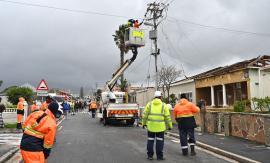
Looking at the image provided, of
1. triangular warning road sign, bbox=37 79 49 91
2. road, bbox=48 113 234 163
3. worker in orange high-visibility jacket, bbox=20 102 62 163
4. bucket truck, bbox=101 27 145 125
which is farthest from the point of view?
bucket truck, bbox=101 27 145 125

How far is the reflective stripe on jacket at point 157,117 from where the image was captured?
9.15m

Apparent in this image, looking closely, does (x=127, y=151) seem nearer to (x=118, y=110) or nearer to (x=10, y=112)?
(x=118, y=110)

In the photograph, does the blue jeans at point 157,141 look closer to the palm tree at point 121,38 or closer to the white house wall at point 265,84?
the white house wall at point 265,84

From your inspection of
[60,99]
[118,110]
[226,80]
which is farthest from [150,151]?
[60,99]

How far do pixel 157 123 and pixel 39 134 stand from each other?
429 cm

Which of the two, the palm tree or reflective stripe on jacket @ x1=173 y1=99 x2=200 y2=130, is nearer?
reflective stripe on jacket @ x1=173 y1=99 x2=200 y2=130

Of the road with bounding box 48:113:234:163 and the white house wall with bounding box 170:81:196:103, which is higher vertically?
the white house wall with bounding box 170:81:196:103

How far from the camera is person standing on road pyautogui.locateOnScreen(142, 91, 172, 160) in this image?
360 inches

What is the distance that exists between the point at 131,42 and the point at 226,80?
8156mm

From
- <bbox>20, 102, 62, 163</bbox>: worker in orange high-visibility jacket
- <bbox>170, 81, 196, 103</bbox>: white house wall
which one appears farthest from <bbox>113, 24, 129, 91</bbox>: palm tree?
<bbox>20, 102, 62, 163</bbox>: worker in orange high-visibility jacket

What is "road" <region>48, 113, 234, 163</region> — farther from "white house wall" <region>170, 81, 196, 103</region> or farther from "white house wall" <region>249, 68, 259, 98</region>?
"white house wall" <region>170, 81, 196, 103</region>

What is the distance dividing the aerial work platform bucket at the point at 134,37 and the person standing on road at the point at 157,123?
1287 centimetres

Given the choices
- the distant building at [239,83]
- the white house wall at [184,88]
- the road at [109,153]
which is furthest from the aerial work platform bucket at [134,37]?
the white house wall at [184,88]

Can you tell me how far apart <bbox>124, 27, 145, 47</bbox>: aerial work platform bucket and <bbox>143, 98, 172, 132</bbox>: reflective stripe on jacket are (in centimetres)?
1291
